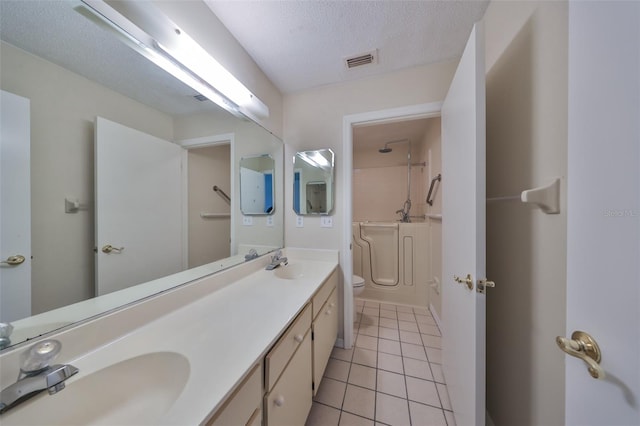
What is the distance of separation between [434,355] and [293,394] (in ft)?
4.57

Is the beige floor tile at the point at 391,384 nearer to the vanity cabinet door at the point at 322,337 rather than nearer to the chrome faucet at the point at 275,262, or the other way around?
the vanity cabinet door at the point at 322,337

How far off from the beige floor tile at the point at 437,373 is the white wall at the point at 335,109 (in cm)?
116

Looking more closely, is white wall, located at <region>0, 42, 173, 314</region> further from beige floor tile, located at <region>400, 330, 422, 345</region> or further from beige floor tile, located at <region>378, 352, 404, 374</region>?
beige floor tile, located at <region>400, 330, 422, 345</region>

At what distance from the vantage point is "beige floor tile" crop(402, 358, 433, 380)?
143 centimetres

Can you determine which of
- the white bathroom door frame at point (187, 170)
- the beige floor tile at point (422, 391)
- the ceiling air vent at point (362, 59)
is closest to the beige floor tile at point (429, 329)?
the beige floor tile at point (422, 391)

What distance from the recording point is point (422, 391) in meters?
1.31

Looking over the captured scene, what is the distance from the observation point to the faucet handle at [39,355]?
478 mm

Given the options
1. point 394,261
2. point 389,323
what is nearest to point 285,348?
point 389,323

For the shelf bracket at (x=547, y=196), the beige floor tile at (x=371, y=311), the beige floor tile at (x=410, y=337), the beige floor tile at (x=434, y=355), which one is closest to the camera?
the shelf bracket at (x=547, y=196)

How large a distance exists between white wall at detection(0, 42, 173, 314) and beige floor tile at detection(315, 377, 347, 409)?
1.36 meters

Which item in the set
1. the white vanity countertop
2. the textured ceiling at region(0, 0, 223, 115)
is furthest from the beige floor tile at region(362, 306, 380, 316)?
the textured ceiling at region(0, 0, 223, 115)

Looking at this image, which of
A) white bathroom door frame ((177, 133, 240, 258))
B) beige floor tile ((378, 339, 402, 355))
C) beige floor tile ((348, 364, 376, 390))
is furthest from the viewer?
beige floor tile ((378, 339, 402, 355))

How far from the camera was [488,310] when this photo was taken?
1130 millimetres

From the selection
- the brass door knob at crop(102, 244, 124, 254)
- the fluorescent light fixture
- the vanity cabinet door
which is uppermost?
the fluorescent light fixture
